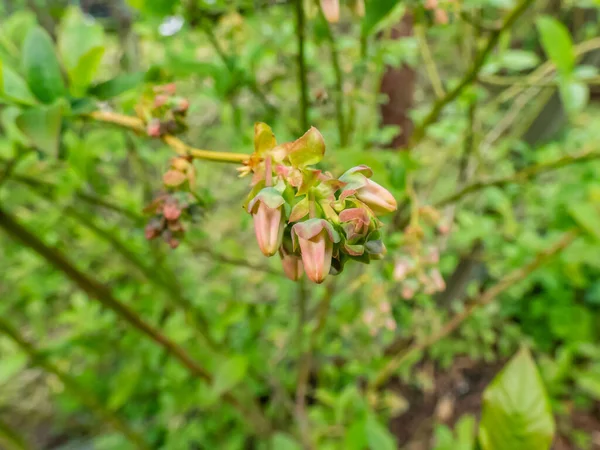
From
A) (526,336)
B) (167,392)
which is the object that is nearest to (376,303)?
(167,392)

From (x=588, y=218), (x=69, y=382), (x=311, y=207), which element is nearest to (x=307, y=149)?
(x=311, y=207)

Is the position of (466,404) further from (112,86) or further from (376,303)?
(112,86)

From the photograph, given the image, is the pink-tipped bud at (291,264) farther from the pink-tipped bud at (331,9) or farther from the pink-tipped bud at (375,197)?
the pink-tipped bud at (331,9)

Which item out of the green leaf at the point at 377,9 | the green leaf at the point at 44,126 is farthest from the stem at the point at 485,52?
the green leaf at the point at 44,126

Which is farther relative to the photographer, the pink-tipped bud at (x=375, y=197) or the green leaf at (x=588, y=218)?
the green leaf at (x=588, y=218)

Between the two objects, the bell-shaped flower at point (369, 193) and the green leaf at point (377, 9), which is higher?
the green leaf at point (377, 9)

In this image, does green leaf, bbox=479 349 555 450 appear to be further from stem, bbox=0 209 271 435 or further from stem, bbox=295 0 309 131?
stem, bbox=0 209 271 435
